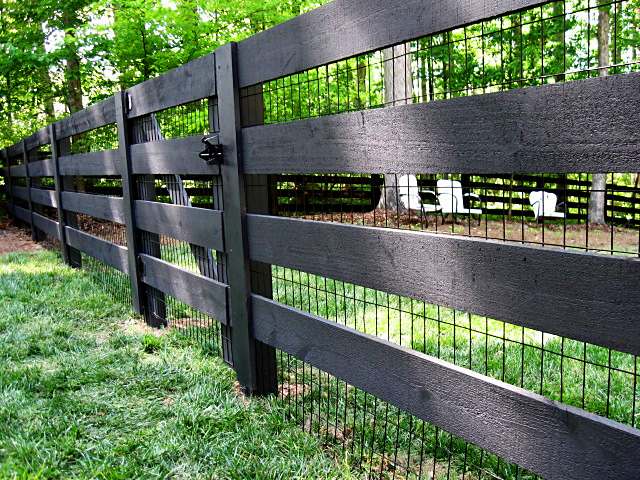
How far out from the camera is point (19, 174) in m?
10.2

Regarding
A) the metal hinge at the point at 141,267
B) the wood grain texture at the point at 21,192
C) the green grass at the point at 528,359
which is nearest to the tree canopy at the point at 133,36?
the wood grain texture at the point at 21,192

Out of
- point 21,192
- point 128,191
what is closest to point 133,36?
point 21,192

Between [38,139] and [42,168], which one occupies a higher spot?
[38,139]

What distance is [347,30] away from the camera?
2064mm

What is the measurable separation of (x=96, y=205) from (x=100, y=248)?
18.0 inches

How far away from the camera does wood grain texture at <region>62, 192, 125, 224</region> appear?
199 inches

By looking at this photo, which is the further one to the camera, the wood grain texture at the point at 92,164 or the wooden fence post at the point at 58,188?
the wooden fence post at the point at 58,188

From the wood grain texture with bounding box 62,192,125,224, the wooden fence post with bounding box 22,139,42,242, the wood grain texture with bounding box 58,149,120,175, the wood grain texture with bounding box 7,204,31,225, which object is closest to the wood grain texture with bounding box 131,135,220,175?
the wood grain texture with bounding box 58,149,120,175

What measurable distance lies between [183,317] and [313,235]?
2509mm

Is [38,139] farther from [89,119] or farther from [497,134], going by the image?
[497,134]

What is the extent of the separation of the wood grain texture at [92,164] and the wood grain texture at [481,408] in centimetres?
315

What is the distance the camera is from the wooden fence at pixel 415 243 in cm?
134

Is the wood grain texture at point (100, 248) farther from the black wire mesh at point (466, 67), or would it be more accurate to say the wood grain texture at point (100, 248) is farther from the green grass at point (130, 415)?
the black wire mesh at point (466, 67)

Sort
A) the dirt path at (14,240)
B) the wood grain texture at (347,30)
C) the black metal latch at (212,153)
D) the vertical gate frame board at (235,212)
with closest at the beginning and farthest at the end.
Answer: the wood grain texture at (347,30), the vertical gate frame board at (235,212), the black metal latch at (212,153), the dirt path at (14,240)
